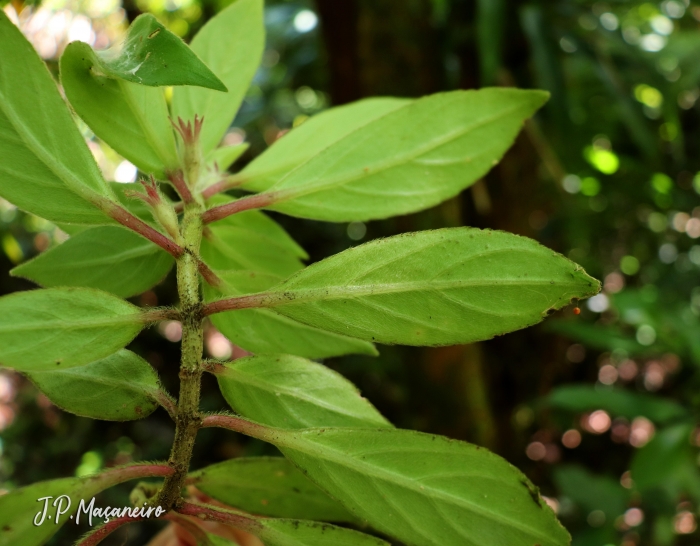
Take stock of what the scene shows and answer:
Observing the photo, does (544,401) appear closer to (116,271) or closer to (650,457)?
(650,457)

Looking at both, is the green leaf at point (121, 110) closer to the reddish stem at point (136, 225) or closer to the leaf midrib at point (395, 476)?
the reddish stem at point (136, 225)

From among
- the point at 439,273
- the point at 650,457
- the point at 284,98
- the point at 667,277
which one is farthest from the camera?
the point at 284,98

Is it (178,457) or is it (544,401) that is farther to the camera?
(544,401)

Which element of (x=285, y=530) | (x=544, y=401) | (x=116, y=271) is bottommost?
(x=544, y=401)

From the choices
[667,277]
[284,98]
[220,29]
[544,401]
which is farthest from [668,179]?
[220,29]

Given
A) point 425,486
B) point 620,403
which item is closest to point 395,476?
point 425,486

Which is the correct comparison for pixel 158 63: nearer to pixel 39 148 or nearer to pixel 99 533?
pixel 39 148
